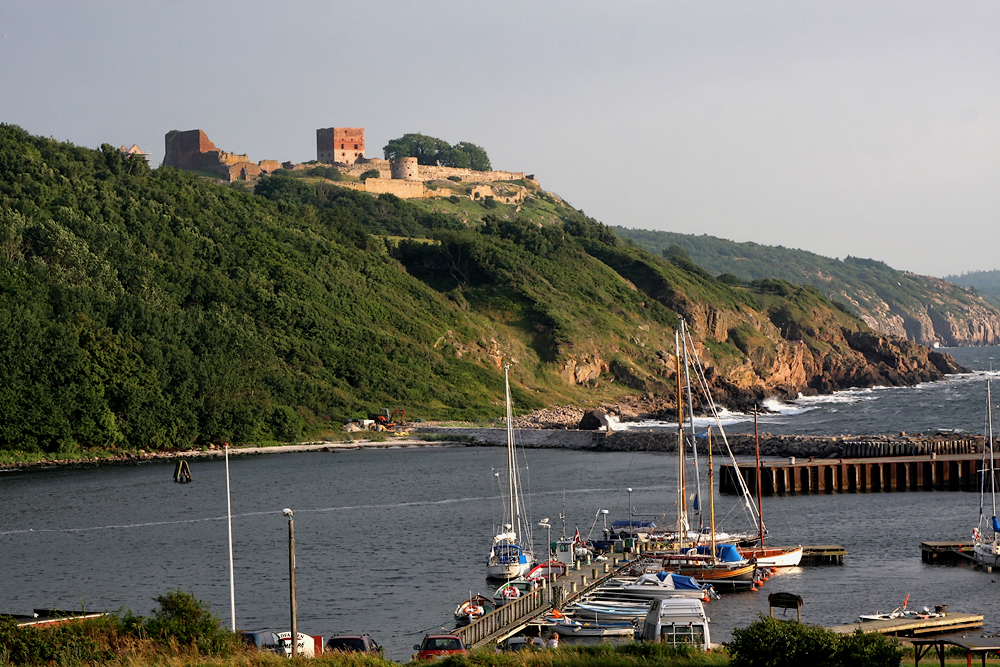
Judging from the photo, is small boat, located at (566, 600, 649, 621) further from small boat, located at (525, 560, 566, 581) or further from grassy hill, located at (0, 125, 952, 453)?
grassy hill, located at (0, 125, 952, 453)

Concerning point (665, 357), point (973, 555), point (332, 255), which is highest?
point (332, 255)

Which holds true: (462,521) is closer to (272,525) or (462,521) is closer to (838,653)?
(272,525)

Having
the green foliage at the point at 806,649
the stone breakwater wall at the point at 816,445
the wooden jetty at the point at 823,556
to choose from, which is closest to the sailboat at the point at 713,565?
the wooden jetty at the point at 823,556

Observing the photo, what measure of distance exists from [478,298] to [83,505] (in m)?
90.3

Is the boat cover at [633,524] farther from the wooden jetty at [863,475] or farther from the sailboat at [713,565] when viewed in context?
the wooden jetty at [863,475]

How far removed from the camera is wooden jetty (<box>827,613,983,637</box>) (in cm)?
3456

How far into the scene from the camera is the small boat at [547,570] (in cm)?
4412

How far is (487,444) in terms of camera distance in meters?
109

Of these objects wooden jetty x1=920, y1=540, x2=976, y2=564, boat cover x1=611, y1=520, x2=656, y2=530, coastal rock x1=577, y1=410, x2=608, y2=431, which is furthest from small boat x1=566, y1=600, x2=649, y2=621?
coastal rock x1=577, y1=410, x2=608, y2=431

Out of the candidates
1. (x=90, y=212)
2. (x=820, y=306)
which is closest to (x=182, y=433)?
(x=90, y=212)

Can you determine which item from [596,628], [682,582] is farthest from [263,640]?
[682,582]

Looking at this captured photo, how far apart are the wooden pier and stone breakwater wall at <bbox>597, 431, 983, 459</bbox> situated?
1593 inches

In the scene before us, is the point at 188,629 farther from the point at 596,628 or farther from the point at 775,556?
the point at 775,556

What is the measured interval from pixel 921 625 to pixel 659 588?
380 inches
